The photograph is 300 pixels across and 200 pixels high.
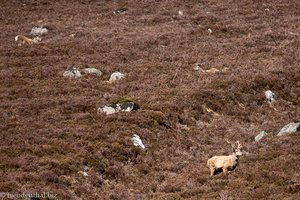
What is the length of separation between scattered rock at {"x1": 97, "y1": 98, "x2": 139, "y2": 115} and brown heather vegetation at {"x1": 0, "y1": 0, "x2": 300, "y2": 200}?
0.50 m

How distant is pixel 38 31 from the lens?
149 feet

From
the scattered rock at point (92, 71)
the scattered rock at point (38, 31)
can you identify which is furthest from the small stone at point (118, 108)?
the scattered rock at point (38, 31)

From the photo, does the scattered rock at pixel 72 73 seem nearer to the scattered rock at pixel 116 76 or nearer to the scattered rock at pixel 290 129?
the scattered rock at pixel 116 76

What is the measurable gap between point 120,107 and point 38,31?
24275mm

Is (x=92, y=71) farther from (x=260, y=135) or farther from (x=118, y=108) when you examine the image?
(x=260, y=135)

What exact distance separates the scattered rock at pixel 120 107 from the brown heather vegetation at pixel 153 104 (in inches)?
19.9

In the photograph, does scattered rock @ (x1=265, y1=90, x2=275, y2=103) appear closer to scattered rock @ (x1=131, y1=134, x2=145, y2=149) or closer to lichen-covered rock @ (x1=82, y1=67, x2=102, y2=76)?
scattered rock @ (x1=131, y1=134, x2=145, y2=149)

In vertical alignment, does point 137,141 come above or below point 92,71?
above

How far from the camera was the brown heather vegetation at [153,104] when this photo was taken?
16922mm

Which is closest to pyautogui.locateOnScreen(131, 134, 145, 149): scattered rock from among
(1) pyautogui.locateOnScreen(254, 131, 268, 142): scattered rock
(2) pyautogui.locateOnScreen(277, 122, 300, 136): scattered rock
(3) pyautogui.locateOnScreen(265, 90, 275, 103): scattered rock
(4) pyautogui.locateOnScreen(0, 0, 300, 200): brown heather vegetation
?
(4) pyautogui.locateOnScreen(0, 0, 300, 200): brown heather vegetation

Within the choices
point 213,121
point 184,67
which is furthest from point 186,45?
point 213,121

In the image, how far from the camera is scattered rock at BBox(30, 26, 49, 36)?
45.2m

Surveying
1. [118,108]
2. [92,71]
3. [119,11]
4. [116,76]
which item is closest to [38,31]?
[119,11]

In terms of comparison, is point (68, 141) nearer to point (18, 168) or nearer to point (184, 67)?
point (18, 168)
